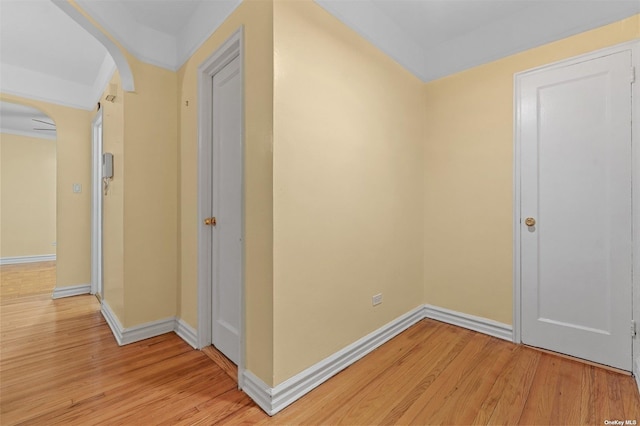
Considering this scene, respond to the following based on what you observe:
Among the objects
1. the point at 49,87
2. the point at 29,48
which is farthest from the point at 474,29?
the point at 49,87

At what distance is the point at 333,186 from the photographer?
1843 mm

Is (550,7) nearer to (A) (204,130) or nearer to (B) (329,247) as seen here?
(B) (329,247)

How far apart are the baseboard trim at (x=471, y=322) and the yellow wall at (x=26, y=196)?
7529 mm

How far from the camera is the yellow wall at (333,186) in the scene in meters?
1.55

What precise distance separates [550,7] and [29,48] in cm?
471

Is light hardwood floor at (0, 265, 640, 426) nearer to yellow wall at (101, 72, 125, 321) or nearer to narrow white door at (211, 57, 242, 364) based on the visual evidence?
narrow white door at (211, 57, 242, 364)

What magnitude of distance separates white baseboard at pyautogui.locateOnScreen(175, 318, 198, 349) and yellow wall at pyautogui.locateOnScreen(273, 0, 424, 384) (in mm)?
1053

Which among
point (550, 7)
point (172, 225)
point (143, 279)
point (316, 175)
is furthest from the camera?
point (172, 225)

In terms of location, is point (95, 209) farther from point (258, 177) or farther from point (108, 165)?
point (258, 177)

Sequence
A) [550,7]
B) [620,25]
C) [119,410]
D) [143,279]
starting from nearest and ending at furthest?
[119,410] < [620,25] < [550,7] < [143,279]

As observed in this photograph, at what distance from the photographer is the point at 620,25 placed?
1866mm

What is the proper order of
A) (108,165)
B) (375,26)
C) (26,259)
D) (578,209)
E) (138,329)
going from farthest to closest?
(26,259) < (108,165) < (138,329) < (375,26) < (578,209)

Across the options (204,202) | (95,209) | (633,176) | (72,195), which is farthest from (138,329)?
(633,176)

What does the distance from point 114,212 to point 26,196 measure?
5.04 metres
